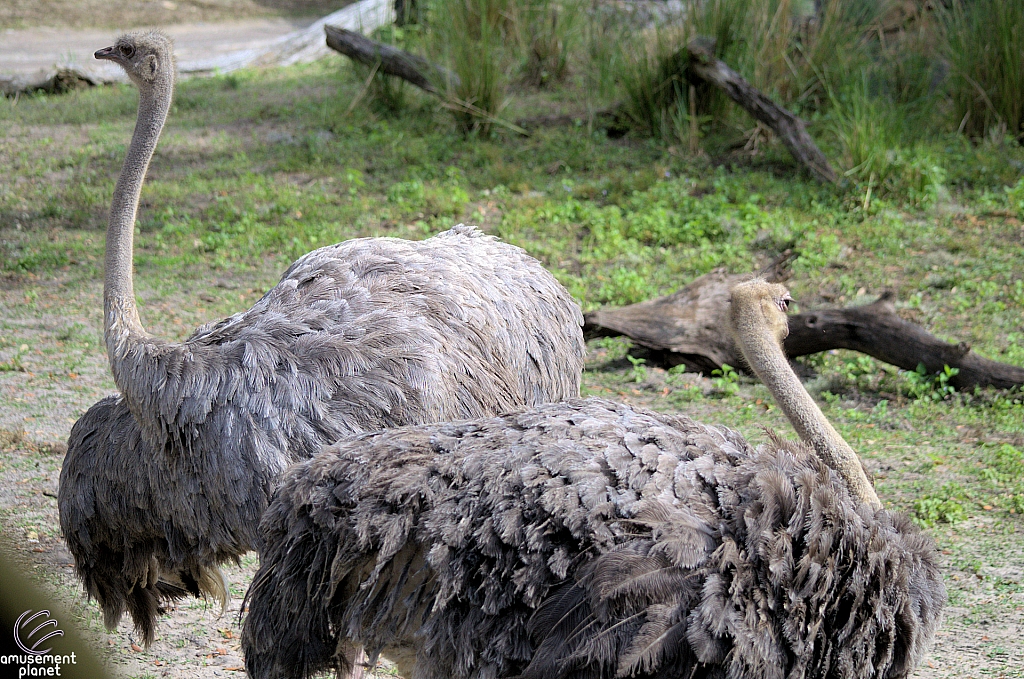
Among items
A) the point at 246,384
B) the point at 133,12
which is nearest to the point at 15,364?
the point at 246,384

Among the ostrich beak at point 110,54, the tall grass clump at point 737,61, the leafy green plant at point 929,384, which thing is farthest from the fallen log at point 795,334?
the tall grass clump at point 737,61

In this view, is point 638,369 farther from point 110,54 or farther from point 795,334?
point 110,54

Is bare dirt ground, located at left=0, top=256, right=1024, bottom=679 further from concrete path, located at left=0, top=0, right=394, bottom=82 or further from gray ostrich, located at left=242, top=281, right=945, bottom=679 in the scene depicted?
concrete path, located at left=0, top=0, right=394, bottom=82

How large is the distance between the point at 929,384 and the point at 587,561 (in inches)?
135

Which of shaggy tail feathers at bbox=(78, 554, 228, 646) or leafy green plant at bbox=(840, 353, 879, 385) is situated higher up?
shaggy tail feathers at bbox=(78, 554, 228, 646)

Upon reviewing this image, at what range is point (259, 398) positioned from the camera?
Answer: 2.92 meters

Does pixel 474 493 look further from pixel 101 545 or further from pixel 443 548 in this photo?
pixel 101 545

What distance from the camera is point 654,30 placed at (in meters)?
8.91

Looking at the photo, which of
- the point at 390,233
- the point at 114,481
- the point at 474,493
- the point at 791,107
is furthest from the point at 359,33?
the point at 474,493

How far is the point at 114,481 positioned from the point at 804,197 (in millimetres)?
5478

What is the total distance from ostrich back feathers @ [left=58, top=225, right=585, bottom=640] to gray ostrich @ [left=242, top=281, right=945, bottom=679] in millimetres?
378

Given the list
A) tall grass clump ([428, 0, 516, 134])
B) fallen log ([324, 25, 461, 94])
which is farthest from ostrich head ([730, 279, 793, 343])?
fallen log ([324, 25, 461, 94])

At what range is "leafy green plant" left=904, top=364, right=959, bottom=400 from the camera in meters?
4.99

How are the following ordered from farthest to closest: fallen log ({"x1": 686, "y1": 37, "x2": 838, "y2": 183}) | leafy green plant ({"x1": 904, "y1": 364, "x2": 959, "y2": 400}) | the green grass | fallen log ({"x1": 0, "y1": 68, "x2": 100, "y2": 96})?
fallen log ({"x1": 0, "y1": 68, "x2": 100, "y2": 96})
fallen log ({"x1": 686, "y1": 37, "x2": 838, "y2": 183})
leafy green plant ({"x1": 904, "y1": 364, "x2": 959, "y2": 400})
the green grass
